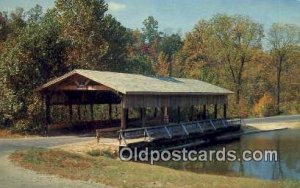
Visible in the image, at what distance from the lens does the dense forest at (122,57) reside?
121 feet

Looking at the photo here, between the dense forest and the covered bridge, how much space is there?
7.62ft

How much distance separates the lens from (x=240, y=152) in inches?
1389

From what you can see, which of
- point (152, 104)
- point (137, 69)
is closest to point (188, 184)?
point (152, 104)

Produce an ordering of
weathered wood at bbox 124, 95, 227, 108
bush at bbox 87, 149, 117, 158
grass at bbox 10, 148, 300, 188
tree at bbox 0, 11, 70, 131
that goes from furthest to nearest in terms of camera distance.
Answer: tree at bbox 0, 11, 70, 131 → weathered wood at bbox 124, 95, 227, 108 → bush at bbox 87, 149, 117, 158 → grass at bbox 10, 148, 300, 188

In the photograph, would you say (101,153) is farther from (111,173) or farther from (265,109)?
(265,109)

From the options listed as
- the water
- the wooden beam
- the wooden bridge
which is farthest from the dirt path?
the water

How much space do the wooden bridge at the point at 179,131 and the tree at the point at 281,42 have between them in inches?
1439

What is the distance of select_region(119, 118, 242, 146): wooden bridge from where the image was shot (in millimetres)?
30984

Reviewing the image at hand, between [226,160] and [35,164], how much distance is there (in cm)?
1469

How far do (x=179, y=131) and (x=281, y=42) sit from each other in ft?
174

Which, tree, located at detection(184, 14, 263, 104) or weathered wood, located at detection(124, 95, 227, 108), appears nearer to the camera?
weathered wood, located at detection(124, 95, 227, 108)

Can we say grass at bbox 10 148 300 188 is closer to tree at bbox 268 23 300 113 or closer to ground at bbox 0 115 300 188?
ground at bbox 0 115 300 188

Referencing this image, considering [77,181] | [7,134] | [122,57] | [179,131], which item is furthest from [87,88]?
[122,57]

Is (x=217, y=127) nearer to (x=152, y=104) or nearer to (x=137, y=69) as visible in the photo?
(x=152, y=104)
